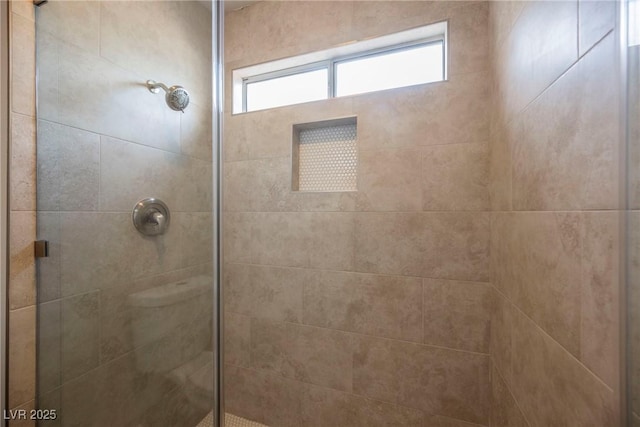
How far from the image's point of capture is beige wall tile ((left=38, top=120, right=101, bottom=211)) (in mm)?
838

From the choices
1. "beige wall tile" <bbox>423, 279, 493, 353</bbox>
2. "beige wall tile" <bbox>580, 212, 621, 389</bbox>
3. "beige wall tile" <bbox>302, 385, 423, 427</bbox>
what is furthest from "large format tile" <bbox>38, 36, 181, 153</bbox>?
"beige wall tile" <bbox>302, 385, 423, 427</bbox>

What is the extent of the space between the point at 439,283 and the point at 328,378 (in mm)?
786

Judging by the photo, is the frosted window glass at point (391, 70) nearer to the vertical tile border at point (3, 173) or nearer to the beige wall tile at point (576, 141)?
the beige wall tile at point (576, 141)

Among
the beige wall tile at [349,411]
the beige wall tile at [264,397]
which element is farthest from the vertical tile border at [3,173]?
the beige wall tile at [349,411]

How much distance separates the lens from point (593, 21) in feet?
1.57

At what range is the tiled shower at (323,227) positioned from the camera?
56cm

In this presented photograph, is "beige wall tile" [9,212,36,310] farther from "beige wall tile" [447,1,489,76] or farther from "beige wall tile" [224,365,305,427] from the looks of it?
"beige wall tile" [447,1,489,76]

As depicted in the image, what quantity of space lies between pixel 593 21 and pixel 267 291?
5.12ft

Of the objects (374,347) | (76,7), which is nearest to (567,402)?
(374,347)

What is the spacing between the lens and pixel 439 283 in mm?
1165

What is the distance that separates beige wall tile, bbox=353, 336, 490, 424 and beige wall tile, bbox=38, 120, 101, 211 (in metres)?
1.33

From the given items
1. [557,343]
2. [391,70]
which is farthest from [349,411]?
[391,70]

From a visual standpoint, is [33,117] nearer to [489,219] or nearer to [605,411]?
[605,411]

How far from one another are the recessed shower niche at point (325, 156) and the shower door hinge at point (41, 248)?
3.35ft
